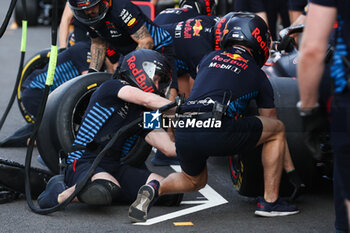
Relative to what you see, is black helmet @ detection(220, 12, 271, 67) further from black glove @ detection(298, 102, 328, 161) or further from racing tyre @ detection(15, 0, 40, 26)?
racing tyre @ detection(15, 0, 40, 26)

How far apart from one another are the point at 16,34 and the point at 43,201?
11690 millimetres

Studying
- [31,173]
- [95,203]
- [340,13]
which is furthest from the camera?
[31,173]

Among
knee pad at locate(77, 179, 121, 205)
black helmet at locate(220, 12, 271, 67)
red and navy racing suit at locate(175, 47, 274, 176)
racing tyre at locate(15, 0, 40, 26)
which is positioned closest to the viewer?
red and navy racing suit at locate(175, 47, 274, 176)

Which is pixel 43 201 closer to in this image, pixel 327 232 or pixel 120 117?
pixel 120 117

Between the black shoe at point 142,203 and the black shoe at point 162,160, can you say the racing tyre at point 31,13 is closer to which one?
the black shoe at point 162,160

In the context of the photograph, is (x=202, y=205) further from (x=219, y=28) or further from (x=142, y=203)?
(x=219, y=28)

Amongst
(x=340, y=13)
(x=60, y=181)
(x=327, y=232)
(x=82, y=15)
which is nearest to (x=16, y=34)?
(x=82, y=15)

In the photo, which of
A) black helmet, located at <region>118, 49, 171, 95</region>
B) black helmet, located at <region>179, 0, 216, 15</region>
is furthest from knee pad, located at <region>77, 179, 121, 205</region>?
black helmet, located at <region>179, 0, 216, 15</region>

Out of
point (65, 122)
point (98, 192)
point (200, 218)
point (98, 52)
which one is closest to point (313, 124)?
point (200, 218)

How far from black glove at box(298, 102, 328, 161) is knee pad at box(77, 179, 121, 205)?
6.18 ft

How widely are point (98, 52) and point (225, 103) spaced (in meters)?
2.47

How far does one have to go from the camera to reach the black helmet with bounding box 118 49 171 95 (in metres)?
5.01

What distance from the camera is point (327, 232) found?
4.56 metres

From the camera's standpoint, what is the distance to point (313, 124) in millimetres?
3174
